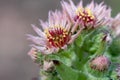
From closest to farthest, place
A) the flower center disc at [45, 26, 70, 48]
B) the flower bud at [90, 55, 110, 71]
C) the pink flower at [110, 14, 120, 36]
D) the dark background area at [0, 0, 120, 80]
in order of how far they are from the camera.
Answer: the flower bud at [90, 55, 110, 71] → the flower center disc at [45, 26, 70, 48] → the pink flower at [110, 14, 120, 36] → the dark background area at [0, 0, 120, 80]

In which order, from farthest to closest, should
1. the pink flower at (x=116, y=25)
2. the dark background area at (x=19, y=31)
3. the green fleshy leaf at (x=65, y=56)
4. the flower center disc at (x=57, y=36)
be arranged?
the dark background area at (x=19, y=31)
the pink flower at (x=116, y=25)
the flower center disc at (x=57, y=36)
the green fleshy leaf at (x=65, y=56)

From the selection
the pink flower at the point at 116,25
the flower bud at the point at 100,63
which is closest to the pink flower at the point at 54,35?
the flower bud at the point at 100,63

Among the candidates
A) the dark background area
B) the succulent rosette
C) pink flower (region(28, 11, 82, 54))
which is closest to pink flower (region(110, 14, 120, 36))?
the succulent rosette

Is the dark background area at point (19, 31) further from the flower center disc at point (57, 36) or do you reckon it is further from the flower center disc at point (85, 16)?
the flower center disc at point (57, 36)

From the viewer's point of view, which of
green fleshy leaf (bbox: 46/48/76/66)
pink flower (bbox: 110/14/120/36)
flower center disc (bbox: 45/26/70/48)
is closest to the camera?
green fleshy leaf (bbox: 46/48/76/66)

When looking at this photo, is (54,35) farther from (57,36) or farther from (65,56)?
(65,56)

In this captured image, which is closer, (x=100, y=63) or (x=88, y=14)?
(x=100, y=63)

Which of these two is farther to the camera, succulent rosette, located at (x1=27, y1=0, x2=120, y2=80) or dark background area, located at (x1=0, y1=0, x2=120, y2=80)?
dark background area, located at (x1=0, y1=0, x2=120, y2=80)

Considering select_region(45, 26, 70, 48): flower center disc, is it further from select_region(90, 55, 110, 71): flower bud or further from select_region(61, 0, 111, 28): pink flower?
select_region(90, 55, 110, 71): flower bud

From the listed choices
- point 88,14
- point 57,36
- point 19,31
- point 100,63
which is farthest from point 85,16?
point 19,31
